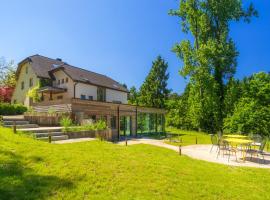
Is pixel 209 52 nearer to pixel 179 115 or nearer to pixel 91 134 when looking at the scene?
pixel 179 115

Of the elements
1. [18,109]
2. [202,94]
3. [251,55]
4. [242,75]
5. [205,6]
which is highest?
[205,6]

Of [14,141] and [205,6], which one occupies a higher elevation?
[205,6]

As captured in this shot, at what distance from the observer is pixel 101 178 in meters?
6.47

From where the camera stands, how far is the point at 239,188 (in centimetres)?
718

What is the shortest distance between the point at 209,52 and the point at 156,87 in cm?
1673

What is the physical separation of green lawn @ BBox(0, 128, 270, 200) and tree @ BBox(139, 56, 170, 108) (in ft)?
115

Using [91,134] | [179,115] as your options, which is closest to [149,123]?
[179,115]

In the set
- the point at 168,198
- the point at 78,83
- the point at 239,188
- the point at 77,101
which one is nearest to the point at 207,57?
the point at 78,83

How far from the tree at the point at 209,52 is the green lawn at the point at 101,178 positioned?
71.6ft

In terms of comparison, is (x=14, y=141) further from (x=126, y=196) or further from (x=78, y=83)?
(x=78, y=83)

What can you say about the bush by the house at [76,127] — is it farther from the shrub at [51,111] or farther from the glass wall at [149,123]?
the glass wall at [149,123]

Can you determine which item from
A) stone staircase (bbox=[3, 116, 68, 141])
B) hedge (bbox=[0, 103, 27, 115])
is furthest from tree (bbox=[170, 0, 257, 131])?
stone staircase (bbox=[3, 116, 68, 141])

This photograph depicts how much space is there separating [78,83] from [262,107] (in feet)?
69.6

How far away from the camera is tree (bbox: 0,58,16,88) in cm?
3088
